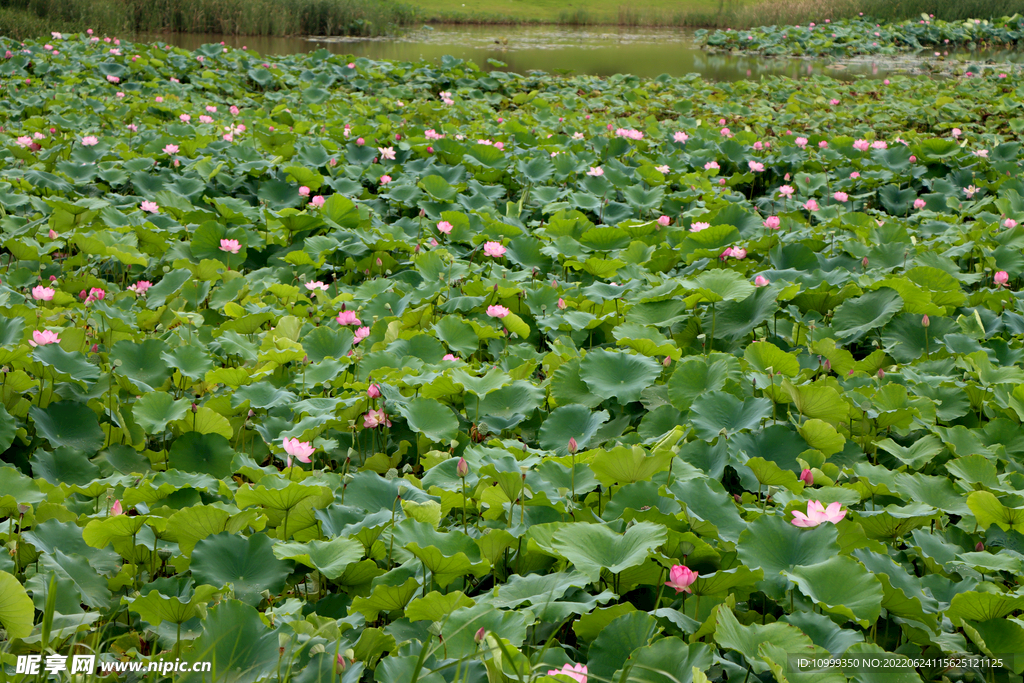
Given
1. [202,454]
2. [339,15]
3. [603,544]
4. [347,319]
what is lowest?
[202,454]

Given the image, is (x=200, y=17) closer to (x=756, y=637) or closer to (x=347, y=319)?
(x=347, y=319)

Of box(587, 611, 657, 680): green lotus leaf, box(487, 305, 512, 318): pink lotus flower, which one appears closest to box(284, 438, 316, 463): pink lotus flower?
box(587, 611, 657, 680): green lotus leaf

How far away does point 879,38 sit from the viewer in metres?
13.6

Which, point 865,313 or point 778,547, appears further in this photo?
point 865,313

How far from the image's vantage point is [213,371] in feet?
6.89

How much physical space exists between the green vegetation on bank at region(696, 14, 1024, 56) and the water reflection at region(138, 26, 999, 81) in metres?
0.80

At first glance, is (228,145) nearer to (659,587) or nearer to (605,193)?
(605,193)

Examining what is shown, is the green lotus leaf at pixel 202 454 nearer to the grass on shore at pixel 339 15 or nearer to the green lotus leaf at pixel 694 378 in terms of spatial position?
the green lotus leaf at pixel 694 378

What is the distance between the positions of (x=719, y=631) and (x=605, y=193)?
3125mm

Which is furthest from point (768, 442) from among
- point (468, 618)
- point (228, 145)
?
point (228, 145)

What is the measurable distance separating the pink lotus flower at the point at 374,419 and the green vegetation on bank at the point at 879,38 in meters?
13.4

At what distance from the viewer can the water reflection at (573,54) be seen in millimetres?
10609

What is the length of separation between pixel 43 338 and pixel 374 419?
955 mm

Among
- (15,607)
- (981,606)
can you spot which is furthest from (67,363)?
(981,606)
